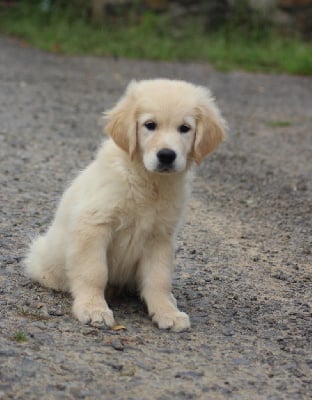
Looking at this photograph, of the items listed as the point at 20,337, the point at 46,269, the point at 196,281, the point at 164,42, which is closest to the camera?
the point at 20,337

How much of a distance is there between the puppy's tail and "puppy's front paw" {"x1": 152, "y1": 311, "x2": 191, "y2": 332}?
1.86 ft

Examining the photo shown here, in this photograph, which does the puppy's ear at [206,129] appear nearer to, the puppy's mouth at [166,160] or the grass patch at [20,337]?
the puppy's mouth at [166,160]

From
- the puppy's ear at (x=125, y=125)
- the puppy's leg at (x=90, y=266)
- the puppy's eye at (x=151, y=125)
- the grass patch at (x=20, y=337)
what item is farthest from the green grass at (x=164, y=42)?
the grass patch at (x=20, y=337)

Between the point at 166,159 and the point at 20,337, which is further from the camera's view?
the point at 166,159

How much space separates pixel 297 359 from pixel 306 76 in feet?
33.9

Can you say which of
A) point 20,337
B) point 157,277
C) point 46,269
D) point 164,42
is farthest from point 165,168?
point 164,42

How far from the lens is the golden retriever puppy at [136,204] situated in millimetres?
3984

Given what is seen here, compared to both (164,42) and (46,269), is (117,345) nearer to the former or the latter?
(46,269)

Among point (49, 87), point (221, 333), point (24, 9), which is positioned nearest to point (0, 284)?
point (221, 333)

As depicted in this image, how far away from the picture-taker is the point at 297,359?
379 cm

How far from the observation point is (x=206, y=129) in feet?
13.9

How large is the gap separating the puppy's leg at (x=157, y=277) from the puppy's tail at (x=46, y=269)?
414mm

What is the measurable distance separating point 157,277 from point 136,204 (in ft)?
1.23

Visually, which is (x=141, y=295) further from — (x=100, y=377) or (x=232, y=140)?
(x=232, y=140)
